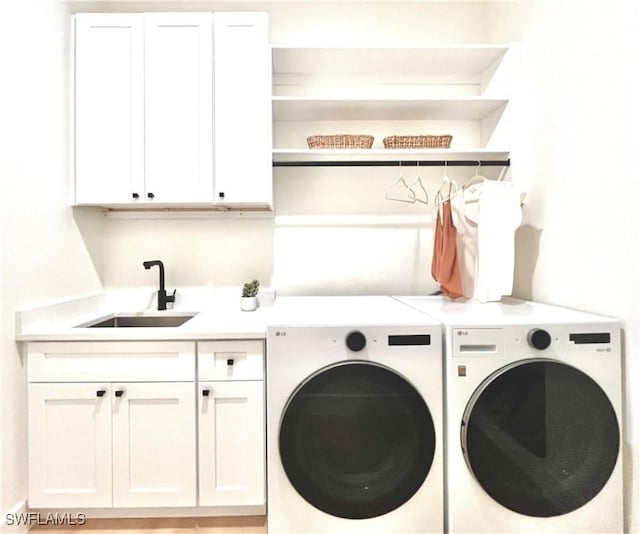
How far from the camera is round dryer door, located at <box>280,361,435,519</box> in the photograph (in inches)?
59.9

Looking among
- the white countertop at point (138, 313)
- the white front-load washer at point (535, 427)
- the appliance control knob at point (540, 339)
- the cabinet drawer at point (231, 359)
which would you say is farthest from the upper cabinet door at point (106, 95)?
the appliance control knob at point (540, 339)

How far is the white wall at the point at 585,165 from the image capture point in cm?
147

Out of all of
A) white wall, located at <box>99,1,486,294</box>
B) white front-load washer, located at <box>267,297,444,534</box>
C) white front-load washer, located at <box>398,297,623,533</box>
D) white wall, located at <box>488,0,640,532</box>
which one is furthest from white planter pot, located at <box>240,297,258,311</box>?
white wall, located at <box>488,0,640,532</box>

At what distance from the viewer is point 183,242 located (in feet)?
8.05

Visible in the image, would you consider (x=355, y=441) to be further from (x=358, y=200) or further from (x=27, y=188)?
(x=27, y=188)

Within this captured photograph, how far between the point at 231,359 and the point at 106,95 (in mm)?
1500

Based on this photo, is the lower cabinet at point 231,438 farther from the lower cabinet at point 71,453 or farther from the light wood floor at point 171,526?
the lower cabinet at point 71,453

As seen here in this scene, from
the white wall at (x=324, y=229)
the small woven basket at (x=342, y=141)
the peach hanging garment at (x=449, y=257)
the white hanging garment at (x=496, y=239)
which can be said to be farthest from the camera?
the white wall at (x=324, y=229)

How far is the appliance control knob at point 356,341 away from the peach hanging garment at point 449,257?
726 millimetres

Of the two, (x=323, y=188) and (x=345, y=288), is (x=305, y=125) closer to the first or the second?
(x=323, y=188)

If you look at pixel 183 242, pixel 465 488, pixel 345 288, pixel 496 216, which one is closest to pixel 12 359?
pixel 183 242

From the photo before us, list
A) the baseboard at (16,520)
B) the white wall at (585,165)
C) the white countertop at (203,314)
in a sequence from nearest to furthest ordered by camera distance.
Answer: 1. the white wall at (585,165)
2. the baseboard at (16,520)
3. the white countertop at (203,314)

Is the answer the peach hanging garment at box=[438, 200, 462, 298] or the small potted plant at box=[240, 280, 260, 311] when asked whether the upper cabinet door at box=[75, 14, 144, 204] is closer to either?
the small potted plant at box=[240, 280, 260, 311]

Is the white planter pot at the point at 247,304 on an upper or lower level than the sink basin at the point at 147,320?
upper
